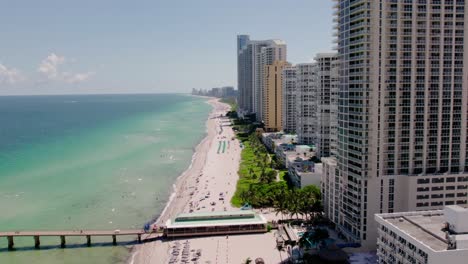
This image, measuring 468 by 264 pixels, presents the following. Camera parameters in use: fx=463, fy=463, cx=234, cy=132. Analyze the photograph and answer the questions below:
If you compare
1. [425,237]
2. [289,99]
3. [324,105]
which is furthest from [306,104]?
[425,237]

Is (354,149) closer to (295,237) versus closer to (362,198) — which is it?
(362,198)

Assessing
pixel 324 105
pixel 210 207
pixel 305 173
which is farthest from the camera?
pixel 324 105

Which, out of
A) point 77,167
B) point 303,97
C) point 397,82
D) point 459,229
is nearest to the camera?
point 459,229

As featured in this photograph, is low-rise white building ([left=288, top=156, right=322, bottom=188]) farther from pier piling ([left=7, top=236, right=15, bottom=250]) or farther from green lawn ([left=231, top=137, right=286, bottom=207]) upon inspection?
pier piling ([left=7, top=236, right=15, bottom=250])

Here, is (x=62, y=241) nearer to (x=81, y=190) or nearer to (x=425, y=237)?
(x=81, y=190)

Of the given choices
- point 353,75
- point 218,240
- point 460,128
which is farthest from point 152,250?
point 460,128

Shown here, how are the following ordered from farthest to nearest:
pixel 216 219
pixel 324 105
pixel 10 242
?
pixel 324 105 → pixel 216 219 → pixel 10 242
